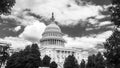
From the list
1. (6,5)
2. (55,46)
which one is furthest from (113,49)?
(55,46)

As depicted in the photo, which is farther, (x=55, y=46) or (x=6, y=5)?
(x=55, y=46)

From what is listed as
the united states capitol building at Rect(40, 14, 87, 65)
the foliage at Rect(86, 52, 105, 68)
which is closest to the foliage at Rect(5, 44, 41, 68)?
the foliage at Rect(86, 52, 105, 68)

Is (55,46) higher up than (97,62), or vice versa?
(55,46)

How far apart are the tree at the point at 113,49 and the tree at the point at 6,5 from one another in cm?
2099

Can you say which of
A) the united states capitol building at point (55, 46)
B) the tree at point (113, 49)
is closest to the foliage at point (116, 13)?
the tree at point (113, 49)

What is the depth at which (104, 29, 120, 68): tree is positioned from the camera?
1507 inches

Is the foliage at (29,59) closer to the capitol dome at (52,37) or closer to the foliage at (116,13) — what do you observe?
the foliage at (116,13)

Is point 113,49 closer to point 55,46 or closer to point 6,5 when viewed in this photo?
point 6,5

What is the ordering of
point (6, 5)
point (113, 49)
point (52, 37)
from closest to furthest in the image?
point (6, 5) < point (113, 49) < point (52, 37)

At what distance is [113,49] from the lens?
128ft

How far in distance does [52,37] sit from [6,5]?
13884 cm

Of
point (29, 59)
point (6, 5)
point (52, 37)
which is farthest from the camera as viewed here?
point (52, 37)

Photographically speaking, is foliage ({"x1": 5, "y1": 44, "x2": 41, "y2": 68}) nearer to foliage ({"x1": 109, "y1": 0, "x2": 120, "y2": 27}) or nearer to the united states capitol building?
foliage ({"x1": 109, "y1": 0, "x2": 120, "y2": 27})

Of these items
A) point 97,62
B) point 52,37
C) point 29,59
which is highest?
point 52,37
